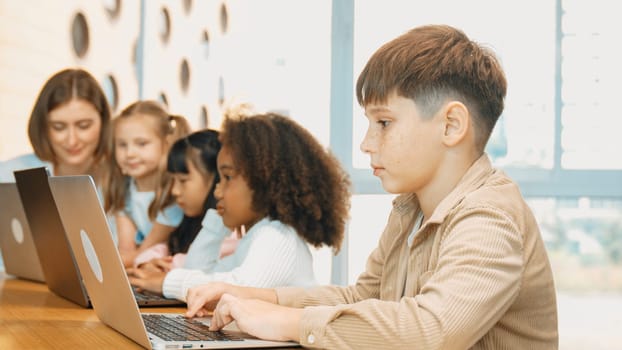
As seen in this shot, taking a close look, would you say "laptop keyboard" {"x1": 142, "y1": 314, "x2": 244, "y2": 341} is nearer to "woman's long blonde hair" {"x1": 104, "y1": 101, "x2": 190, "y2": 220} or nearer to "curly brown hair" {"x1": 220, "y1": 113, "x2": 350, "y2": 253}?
"curly brown hair" {"x1": 220, "y1": 113, "x2": 350, "y2": 253}

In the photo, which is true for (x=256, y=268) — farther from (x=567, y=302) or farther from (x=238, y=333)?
(x=567, y=302)

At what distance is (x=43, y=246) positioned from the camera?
1.74 m

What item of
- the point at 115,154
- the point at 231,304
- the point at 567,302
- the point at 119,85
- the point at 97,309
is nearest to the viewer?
the point at 231,304

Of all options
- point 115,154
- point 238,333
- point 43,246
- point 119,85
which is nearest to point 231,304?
point 238,333

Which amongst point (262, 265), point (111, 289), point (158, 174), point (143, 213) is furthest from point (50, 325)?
point (158, 174)

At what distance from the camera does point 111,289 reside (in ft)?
3.93

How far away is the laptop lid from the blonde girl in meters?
0.76

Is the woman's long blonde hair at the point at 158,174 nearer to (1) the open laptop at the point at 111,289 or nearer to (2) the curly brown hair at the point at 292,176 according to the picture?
(2) the curly brown hair at the point at 292,176

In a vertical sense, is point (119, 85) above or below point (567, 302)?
above

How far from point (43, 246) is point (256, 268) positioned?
0.44 m

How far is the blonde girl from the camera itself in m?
2.59

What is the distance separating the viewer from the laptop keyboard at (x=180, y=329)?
3.71 feet

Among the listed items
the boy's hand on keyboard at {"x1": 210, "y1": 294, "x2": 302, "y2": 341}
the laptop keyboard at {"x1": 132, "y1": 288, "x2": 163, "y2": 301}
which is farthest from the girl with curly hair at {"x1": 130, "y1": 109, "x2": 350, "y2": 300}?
the boy's hand on keyboard at {"x1": 210, "y1": 294, "x2": 302, "y2": 341}

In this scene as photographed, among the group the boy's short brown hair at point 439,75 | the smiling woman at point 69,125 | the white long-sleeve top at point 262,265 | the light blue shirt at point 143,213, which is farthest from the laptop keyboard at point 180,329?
the smiling woman at point 69,125
